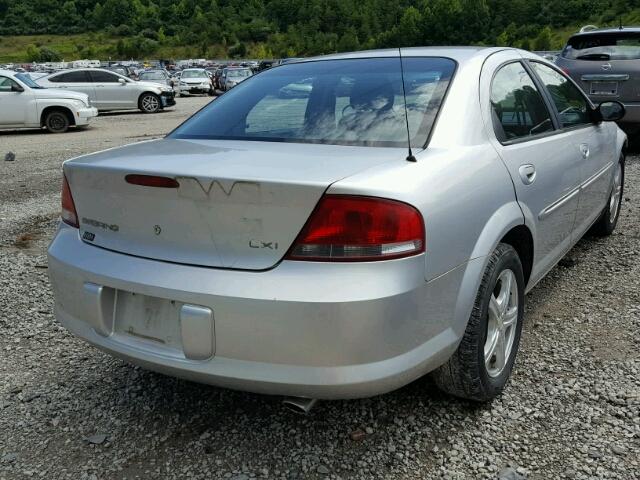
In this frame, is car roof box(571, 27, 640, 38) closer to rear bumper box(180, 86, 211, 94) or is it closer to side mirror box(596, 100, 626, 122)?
side mirror box(596, 100, 626, 122)

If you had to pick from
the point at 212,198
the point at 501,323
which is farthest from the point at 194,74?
the point at 212,198

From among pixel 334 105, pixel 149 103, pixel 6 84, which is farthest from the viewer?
pixel 149 103

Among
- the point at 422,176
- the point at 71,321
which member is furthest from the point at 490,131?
the point at 71,321

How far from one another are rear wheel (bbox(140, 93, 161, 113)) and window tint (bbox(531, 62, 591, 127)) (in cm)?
1843

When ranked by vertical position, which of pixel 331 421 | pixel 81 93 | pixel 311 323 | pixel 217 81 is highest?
pixel 311 323

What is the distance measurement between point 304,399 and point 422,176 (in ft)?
2.92

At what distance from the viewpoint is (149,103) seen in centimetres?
2066

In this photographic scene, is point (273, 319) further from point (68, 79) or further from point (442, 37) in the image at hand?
point (442, 37)

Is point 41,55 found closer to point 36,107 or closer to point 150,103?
point 150,103

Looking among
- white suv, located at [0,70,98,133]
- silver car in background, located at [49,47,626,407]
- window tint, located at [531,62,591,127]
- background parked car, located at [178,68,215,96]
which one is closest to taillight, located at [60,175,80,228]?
silver car in background, located at [49,47,626,407]

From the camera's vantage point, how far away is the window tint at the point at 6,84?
13.9 metres

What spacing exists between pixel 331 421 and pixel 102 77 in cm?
1978

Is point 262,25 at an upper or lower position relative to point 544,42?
lower

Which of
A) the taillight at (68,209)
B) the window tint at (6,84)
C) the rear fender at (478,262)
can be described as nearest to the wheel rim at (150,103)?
the window tint at (6,84)
